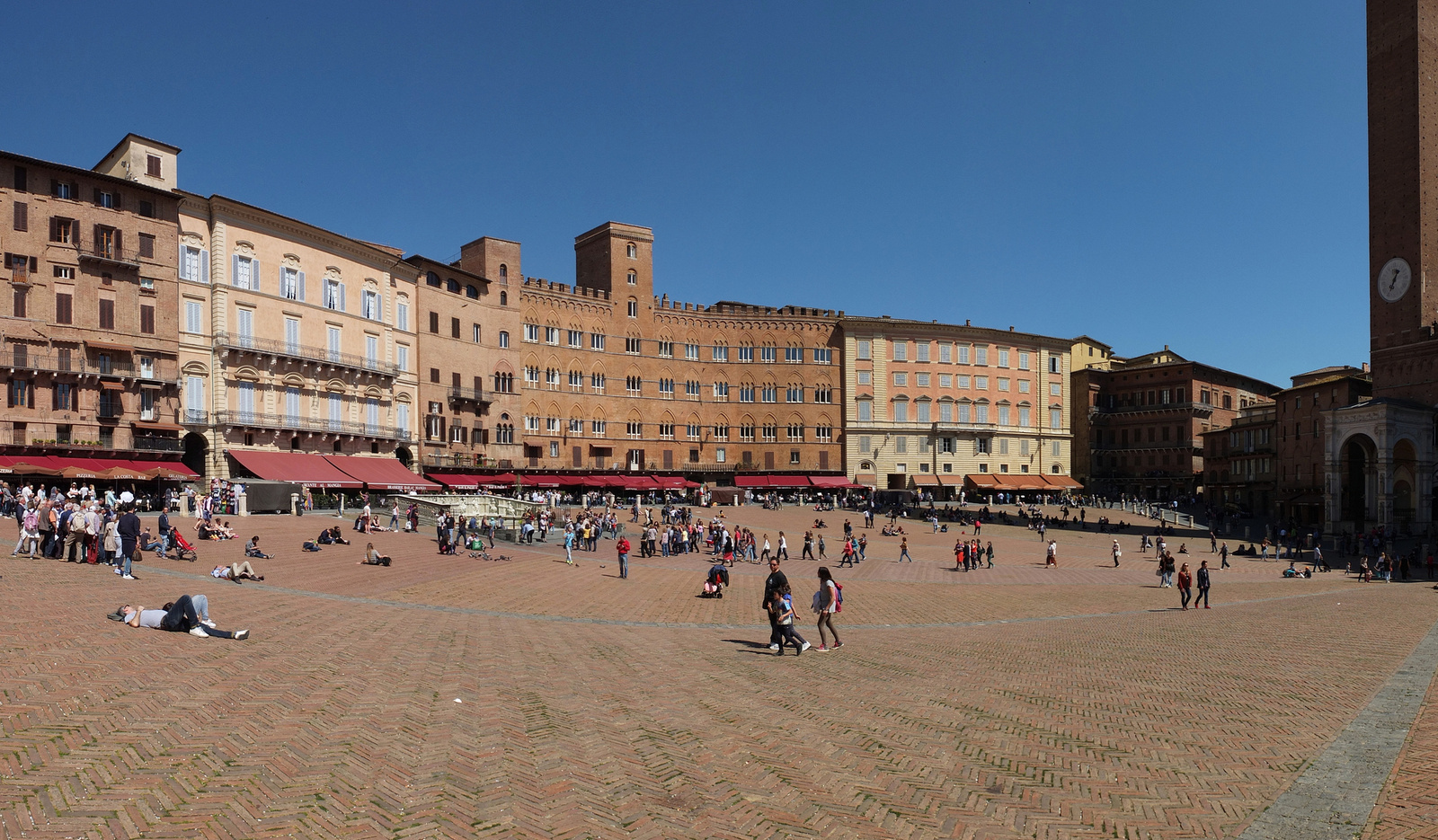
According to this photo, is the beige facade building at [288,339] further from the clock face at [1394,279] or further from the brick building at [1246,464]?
the clock face at [1394,279]

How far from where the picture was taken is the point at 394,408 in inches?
2169

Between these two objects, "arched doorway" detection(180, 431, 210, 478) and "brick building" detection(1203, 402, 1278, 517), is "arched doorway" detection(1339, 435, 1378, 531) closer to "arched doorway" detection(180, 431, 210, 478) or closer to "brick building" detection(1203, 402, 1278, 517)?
"brick building" detection(1203, 402, 1278, 517)

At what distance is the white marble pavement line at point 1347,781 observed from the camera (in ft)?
23.8

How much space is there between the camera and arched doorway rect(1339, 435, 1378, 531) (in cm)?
5131

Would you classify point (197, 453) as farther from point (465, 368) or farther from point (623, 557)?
point (623, 557)

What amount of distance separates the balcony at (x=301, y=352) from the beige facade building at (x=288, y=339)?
0.07m

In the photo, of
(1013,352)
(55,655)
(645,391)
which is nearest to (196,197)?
(645,391)

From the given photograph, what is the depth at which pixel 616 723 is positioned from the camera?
9.63 metres

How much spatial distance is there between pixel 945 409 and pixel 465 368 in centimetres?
4105

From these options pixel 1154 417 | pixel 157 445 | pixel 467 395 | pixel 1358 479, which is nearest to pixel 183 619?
pixel 157 445

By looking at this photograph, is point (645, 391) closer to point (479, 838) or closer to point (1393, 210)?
point (1393, 210)

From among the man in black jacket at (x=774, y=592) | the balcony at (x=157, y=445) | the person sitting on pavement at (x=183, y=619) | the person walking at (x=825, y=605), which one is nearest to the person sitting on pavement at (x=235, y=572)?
the person sitting on pavement at (x=183, y=619)

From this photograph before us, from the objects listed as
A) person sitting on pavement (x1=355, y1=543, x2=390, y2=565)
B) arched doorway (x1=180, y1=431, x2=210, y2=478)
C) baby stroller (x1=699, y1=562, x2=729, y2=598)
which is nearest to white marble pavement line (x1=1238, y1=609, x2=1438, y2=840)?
baby stroller (x1=699, y1=562, x2=729, y2=598)

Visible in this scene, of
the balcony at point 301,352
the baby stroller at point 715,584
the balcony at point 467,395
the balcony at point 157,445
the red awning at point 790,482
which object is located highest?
the balcony at point 301,352
